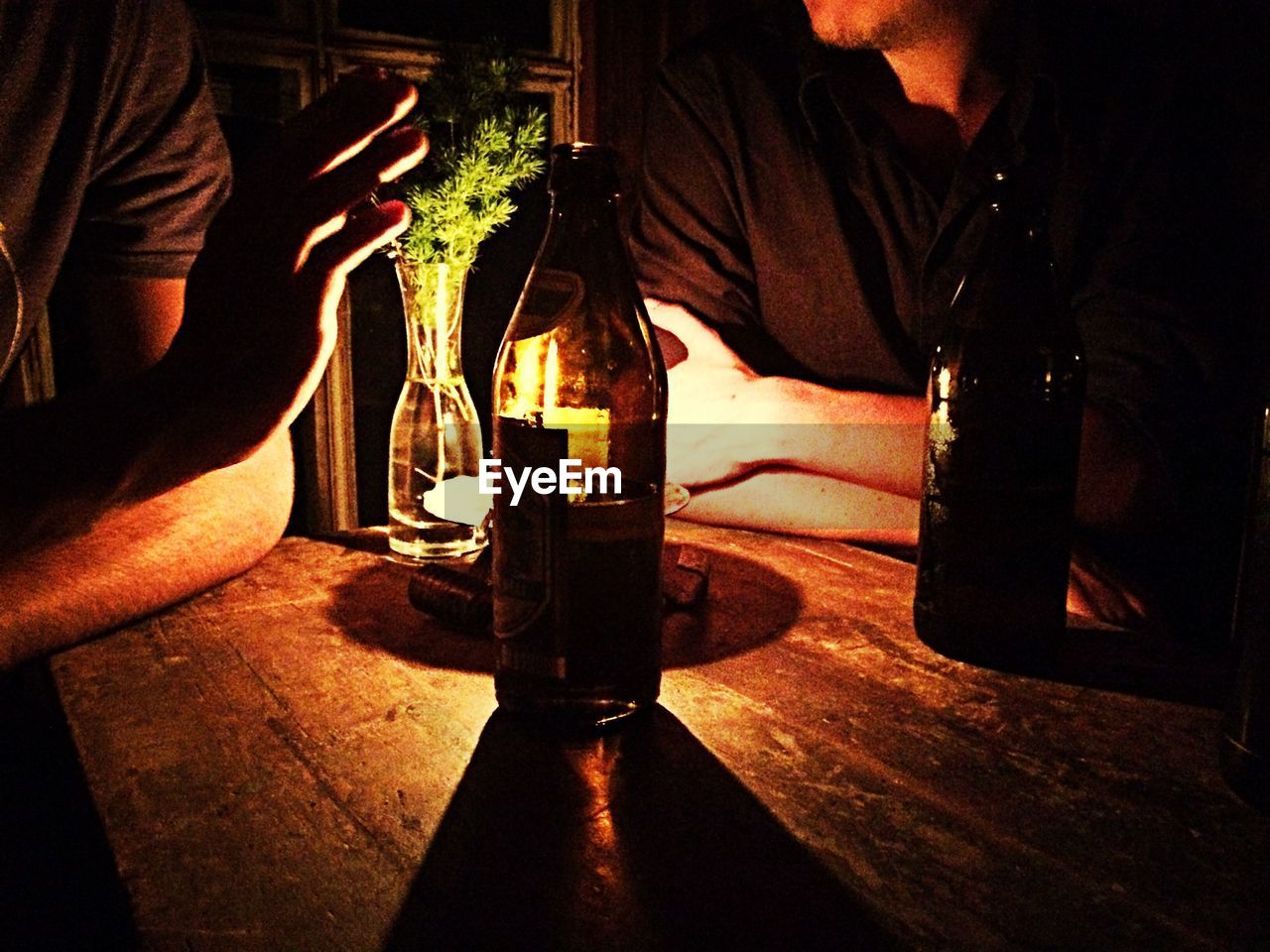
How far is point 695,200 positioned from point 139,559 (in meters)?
1.34

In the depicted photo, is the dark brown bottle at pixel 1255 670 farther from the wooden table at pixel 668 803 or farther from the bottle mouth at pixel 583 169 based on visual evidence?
A: the bottle mouth at pixel 583 169

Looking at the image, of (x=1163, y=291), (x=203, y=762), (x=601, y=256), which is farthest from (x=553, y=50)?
(x=203, y=762)

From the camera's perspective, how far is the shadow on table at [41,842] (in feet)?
3.22

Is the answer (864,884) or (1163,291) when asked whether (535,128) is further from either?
(864,884)

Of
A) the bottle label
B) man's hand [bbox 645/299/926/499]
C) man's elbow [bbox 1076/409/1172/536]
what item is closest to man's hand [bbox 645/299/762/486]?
man's hand [bbox 645/299/926/499]

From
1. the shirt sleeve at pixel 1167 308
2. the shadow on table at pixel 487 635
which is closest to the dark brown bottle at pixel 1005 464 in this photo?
the shadow on table at pixel 487 635

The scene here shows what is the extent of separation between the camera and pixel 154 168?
134 cm

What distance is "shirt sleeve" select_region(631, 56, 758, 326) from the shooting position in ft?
5.80

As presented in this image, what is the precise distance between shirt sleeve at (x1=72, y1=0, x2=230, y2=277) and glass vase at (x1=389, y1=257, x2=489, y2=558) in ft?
1.76

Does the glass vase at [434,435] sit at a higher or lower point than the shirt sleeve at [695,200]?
lower

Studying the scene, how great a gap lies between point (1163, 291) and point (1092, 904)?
1.26 m

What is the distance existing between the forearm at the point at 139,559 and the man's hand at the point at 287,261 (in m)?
0.11

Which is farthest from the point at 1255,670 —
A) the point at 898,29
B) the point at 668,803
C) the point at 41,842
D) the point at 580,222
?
the point at 898,29

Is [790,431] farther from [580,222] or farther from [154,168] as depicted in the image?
[154,168]
